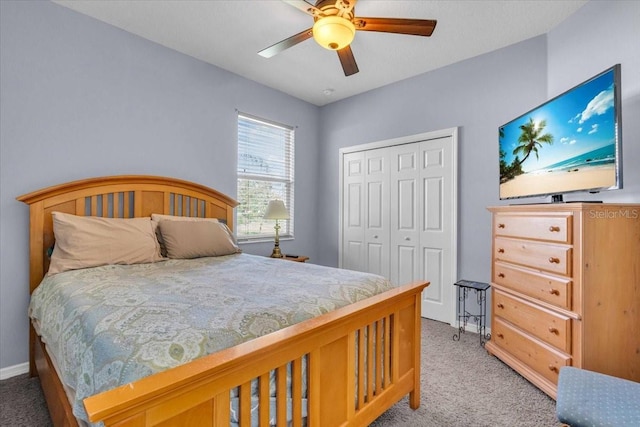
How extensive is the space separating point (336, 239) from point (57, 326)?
3.29 metres

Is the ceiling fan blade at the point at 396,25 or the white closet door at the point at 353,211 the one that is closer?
the ceiling fan blade at the point at 396,25

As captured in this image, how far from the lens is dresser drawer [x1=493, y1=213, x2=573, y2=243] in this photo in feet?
5.94

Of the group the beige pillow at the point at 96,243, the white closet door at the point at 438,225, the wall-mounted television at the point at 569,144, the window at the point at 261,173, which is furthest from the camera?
the window at the point at 261,173

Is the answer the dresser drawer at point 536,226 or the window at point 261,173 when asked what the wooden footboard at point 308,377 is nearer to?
the dresser drawer at point 536,226

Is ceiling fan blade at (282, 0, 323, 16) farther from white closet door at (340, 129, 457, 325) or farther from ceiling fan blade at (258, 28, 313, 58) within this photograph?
white closet door at (340, 129, 457, 325)

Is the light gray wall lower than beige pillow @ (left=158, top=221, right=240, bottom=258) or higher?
higher

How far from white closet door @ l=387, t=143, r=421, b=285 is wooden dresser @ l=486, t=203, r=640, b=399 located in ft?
5.18

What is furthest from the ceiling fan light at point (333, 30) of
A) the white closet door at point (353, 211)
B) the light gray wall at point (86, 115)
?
the white closet door at point (353, 211)

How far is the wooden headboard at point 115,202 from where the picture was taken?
87.1 inches

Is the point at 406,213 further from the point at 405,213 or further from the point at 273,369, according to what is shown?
the point at 273,369

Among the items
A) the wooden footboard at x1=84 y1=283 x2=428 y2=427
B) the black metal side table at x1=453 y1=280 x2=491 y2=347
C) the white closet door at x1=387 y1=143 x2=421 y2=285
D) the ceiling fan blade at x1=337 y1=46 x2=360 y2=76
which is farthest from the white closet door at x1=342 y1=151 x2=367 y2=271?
the wooden footboard at x1=84 y1=283 x2=428 y2=427

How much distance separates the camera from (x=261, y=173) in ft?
12.7

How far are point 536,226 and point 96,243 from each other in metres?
2.92

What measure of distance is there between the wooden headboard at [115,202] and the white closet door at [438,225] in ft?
6.94
